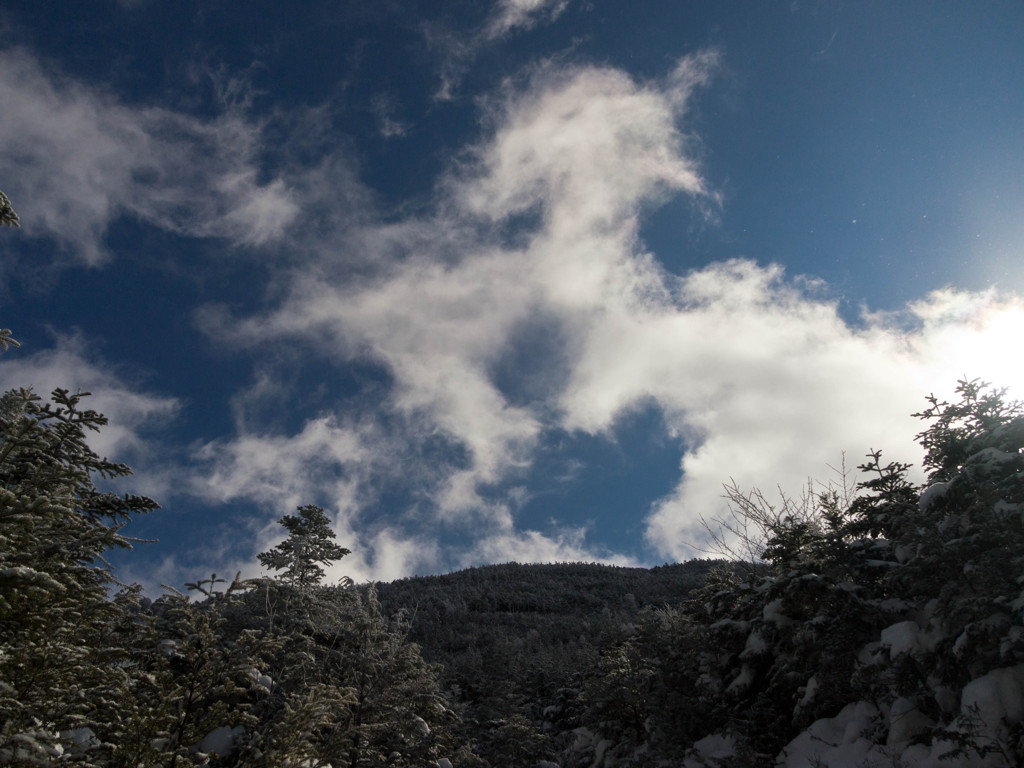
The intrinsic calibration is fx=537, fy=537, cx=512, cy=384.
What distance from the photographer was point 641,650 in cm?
1814

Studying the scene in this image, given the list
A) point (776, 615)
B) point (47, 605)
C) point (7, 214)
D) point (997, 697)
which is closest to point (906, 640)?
point (997, 697)

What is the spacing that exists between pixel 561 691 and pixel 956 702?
30982mm

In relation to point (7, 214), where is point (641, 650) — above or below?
below

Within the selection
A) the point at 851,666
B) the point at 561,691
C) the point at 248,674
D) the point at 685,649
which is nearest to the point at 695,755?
the point at 685,649

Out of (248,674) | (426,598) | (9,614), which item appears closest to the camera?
(9,614)

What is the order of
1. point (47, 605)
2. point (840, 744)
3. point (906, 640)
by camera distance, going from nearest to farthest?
point (47, 605) < point (906, 640) < point (840, 744)

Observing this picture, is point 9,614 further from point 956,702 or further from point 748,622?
point 748,622

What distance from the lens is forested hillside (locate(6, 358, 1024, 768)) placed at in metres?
6.42

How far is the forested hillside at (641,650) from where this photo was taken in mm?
6418

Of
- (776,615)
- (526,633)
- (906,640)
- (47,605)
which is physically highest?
(526,633)

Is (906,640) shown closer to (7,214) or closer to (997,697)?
(997,697)

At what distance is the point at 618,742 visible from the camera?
18000mm

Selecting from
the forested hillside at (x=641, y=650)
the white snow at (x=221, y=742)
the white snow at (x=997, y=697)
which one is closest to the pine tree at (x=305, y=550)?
the forested hillside at (x=641, y=650)

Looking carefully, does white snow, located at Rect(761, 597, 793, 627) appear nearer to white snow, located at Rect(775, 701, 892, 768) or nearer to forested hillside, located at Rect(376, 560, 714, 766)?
white snow, located at Rect(775, 701, 892, 768)
